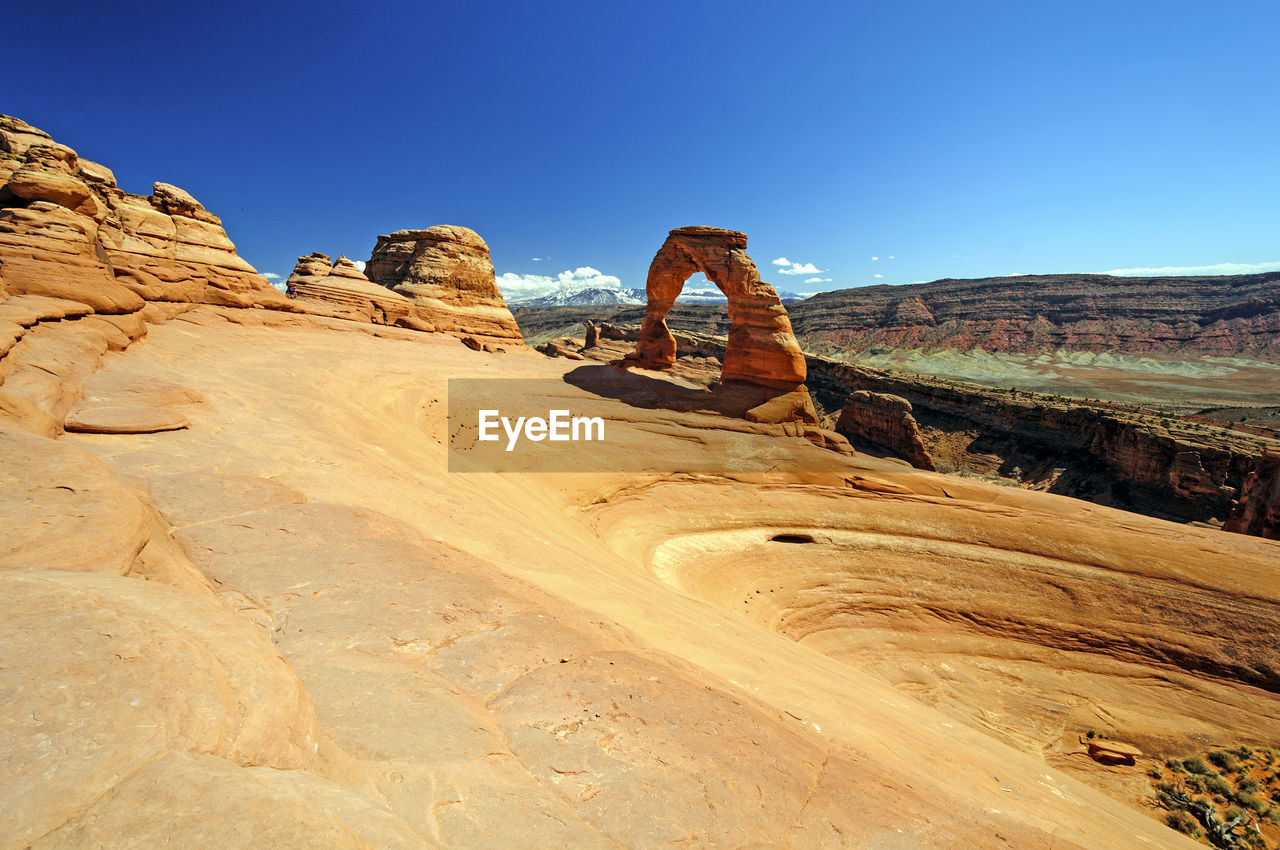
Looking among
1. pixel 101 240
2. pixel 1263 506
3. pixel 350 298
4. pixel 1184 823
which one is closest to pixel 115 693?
pixel 1184 823

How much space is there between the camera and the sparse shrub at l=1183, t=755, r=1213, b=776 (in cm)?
757

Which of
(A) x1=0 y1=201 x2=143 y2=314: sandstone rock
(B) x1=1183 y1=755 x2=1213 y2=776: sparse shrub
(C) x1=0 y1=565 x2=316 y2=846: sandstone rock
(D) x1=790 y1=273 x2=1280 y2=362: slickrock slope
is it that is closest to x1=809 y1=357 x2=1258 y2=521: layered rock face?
(B) x1=1183 y1=755 x2=1213 y2=776: sparse shrub

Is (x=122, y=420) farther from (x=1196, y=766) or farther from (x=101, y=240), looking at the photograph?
(x=101, y=240)

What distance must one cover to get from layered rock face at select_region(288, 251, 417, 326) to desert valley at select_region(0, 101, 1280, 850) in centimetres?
52

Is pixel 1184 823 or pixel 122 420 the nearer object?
pixel 122 420

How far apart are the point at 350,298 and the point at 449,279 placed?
20.8ft

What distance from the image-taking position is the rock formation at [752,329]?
18.4 m

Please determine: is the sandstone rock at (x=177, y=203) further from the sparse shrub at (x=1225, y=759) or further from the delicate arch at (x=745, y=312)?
the sparse shrub at (x=1225, y=759)

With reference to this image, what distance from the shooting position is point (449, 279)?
96.2ft

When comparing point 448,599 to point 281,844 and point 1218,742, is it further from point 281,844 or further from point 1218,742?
point 1218,742

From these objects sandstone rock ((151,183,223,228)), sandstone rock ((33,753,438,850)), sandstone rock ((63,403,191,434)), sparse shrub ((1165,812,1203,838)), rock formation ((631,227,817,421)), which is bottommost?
sparse shrub ((1165,812,1203,838))

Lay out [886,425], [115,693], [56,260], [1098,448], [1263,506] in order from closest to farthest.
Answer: [115,693], [56,260], [1263,506], [1098,448], [886,425]

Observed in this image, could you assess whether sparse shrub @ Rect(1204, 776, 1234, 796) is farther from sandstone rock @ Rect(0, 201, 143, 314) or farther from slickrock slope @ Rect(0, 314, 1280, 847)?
sandstone rock @ Rect(0, 201, 143, 314)

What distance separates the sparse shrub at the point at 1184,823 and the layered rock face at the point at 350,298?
2762 cm
